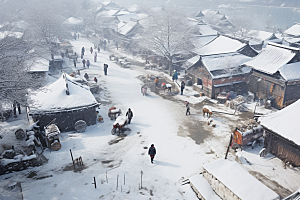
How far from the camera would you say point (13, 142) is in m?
15.8

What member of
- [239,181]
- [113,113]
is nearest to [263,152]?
[239,181]

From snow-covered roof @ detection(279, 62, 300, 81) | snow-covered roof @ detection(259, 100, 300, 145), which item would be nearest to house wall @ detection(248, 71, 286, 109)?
snow-covered roof @ detection(279, 62, 300, 81)

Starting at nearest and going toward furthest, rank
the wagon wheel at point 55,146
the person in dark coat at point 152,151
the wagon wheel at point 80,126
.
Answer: the person in dark coat at point 152,151
the wagon wheel at point 55,146
the wagon wheel at point 80,126

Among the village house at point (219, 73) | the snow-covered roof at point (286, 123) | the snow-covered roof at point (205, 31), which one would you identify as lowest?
the snow-covered roof at point (286, 123)

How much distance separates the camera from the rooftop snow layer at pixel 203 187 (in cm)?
1142

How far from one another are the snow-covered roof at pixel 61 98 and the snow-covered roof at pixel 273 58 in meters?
16.6

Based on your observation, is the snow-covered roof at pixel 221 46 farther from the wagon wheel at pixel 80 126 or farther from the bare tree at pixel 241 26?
the bare tree at pixel 241 26

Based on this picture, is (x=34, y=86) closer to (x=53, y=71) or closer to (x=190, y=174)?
(x=190, y=174)

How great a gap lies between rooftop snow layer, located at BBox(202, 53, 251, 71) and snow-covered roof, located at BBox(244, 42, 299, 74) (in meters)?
2.15

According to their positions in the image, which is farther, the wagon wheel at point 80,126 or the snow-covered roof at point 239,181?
the wagon wheel at point 80,126

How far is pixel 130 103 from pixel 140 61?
63.5ft

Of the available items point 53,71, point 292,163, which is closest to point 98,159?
point 292,163

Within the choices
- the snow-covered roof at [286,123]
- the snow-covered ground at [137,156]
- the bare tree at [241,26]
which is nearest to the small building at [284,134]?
the snow-covered roof at [286,123]

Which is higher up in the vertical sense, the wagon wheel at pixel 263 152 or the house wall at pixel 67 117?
the house wall at pixel 67 117
